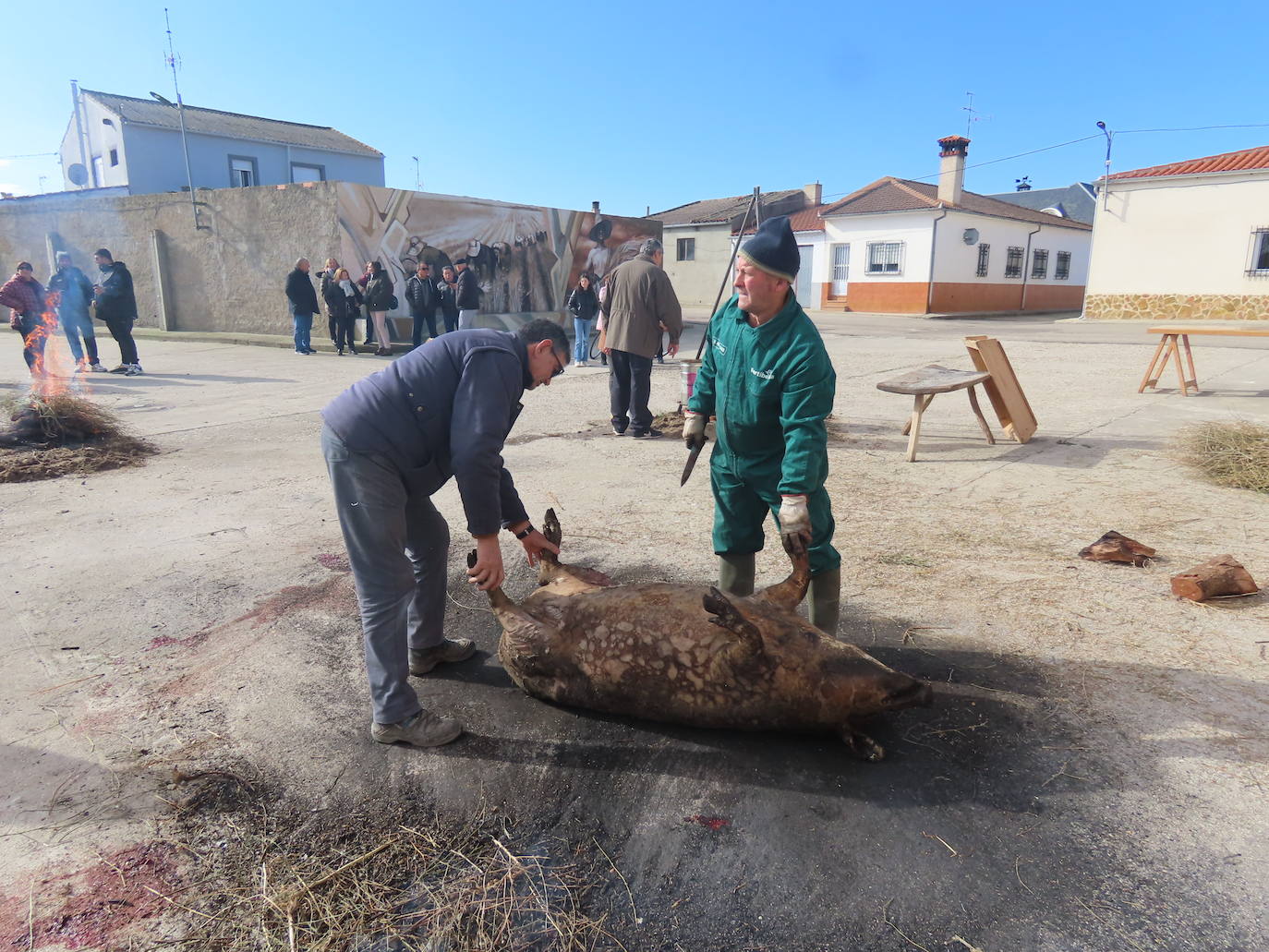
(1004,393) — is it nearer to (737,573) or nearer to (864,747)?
(737,573)

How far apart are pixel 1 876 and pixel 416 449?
1719 mm

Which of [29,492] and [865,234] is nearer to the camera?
[29,492]

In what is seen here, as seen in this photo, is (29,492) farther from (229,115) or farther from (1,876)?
(229,115)

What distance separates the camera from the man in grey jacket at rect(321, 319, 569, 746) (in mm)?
2654

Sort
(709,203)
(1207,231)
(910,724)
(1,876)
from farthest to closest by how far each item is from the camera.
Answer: (709,203)
(1207,231)
(910,724)
(1,876)

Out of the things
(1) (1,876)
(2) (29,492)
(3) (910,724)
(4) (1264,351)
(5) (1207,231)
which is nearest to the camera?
(1) (1,876)

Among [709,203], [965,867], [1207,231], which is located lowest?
[965,867]

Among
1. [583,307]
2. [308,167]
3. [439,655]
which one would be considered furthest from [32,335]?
[308,167]

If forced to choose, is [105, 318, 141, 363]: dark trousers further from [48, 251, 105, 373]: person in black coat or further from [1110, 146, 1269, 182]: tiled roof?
[1110, 146, 1269, 182]: tiled roof

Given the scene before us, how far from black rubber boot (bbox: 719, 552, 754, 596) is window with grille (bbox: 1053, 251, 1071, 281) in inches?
1511

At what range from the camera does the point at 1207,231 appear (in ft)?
77.3

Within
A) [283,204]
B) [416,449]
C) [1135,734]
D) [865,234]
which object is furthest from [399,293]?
[865,234]

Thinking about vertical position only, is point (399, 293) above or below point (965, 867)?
above

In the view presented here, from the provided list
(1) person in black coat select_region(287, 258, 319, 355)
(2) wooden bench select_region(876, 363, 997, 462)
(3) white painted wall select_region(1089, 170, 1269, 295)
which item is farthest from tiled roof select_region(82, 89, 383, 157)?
(2) wooden bench select_region(876, 363, 997, 462)
